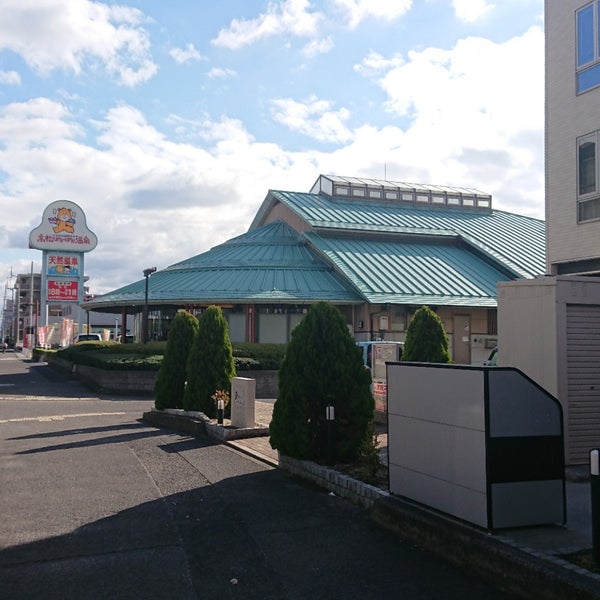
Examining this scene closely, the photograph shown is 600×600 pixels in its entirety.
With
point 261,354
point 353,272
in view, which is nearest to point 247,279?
point 353,272

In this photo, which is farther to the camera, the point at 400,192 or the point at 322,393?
the point at 400,192

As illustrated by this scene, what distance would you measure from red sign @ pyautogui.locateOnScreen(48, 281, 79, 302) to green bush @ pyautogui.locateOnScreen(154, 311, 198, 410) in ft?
128

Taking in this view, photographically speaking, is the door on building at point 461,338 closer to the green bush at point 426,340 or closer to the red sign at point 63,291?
the green bush at point 426,340

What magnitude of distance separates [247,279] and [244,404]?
71.4 ft

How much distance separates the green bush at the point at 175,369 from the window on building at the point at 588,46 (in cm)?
1103

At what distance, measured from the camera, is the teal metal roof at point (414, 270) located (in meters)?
34.1

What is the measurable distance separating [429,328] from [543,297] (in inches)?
205

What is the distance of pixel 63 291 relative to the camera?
54250 mm

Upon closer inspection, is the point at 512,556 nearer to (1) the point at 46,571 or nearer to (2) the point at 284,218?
(1) the point at 46,571

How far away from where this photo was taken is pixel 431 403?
6559mm

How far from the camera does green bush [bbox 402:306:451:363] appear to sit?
47.0 feet

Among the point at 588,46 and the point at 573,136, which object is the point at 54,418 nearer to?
the point at 573,136

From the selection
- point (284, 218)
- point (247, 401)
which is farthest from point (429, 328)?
point (284, 218)

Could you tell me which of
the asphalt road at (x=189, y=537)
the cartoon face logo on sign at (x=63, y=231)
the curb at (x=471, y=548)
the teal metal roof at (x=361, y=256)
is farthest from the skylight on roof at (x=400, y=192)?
the curb at (x=471, y=548)
